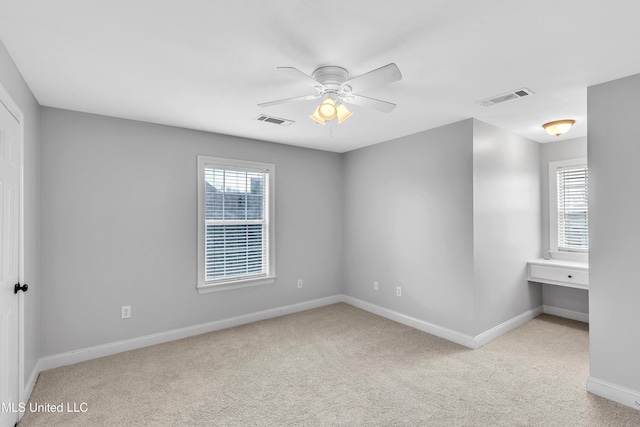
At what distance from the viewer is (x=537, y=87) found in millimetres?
2580

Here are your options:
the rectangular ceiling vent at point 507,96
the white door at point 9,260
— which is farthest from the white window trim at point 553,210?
the white door at point 9,260

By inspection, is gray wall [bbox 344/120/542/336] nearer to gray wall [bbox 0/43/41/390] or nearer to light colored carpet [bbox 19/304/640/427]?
light colored carpet [bbox 19/304/640/427]

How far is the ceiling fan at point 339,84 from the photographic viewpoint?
1.90 meters

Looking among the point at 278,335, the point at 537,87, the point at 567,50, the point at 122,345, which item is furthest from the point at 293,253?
the point at 567,50

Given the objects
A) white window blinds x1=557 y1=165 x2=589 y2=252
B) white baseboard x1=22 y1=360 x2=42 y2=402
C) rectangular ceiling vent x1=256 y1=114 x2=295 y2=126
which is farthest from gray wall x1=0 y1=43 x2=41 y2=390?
white window blinds x1=557 y1=165 x2=589 y2=252

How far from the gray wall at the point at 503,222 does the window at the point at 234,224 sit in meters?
2.53

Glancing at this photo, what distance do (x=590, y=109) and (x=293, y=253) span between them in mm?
3547

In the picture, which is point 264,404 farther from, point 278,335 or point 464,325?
point 464,325

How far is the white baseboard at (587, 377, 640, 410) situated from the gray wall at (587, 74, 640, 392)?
0.03 metres

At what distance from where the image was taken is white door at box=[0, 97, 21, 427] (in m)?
1.93

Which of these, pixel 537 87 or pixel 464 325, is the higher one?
pixel 537 87

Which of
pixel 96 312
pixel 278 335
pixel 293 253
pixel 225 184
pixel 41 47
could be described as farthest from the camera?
pixel 293 253

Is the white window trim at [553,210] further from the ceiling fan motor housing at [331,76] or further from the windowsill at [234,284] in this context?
the windowsill at [234,284]

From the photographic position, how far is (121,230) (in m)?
3.37
